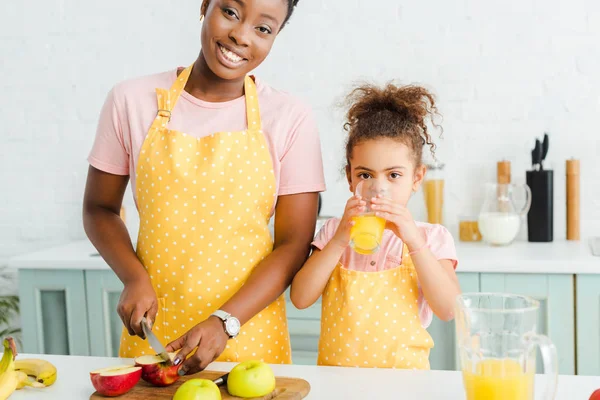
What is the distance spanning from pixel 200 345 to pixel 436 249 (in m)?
0.52

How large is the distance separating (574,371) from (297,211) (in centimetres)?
134

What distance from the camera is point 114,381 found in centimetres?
118

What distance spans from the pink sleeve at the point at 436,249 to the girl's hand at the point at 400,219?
0.29ft

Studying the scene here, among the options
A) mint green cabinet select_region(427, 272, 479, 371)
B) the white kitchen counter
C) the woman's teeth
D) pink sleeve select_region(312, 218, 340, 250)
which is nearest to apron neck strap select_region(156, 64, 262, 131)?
the woman's teeth

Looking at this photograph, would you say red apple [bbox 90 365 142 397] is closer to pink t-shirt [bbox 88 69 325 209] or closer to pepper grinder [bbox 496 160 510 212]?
pink t-shirt [bbox 88 69 325 209]

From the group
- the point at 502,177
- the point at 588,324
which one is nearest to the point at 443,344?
the point at 588,324

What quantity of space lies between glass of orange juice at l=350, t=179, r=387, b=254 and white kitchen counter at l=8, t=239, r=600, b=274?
→ 42.1 inches

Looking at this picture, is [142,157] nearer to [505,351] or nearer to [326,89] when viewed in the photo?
[505,351]

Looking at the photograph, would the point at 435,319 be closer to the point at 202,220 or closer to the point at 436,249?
the point at 436,249

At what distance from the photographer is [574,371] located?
237 centimetres

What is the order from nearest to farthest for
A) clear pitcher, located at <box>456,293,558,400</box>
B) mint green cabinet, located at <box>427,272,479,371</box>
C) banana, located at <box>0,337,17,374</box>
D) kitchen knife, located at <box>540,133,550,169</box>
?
1. clear pitcher, located at <box>456,293,558,400</box>
2. banana, located at <box>0,337,17,374</box>
3. mint green cabinet, located at <box>427,272,479,371</box>
4. kitchen knife, located at <box>540,133,550,169</box>

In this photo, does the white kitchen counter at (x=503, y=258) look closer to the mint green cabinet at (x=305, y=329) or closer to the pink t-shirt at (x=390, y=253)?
the mint green cabinet at (x=305, y=329)

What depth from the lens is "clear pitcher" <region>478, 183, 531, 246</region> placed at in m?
2.60

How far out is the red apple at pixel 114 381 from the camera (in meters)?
1.18
